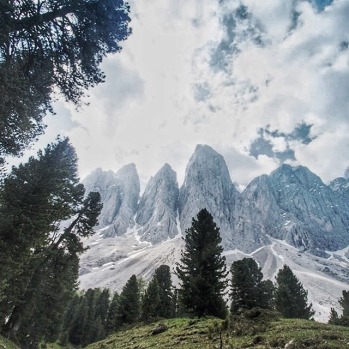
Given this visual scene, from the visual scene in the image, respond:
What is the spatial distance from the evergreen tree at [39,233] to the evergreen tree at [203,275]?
11711 millimetres

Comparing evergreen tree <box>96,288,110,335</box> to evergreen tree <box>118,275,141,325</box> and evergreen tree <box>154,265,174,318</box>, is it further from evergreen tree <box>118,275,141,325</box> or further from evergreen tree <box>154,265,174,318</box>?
evergreen tree <box>118,275,141,325</box>

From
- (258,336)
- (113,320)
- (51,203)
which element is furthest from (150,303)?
(258,336)

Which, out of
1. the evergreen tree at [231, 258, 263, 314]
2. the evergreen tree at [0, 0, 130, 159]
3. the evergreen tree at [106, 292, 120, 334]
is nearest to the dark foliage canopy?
the evergreen tree at [231, 258, 263, 314]

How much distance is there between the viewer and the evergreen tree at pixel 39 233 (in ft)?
66.2

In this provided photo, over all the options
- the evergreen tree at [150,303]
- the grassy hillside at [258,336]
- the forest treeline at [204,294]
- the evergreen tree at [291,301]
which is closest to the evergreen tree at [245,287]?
the forest treeline at [204,294]

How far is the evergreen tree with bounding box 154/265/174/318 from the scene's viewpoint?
51.7m

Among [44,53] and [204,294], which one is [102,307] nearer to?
[204,294]

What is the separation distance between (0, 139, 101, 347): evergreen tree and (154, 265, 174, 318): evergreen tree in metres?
20.5

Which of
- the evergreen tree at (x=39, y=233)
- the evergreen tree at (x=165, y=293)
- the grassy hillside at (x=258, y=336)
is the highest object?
the evergreen tree at (x=165, y=293)

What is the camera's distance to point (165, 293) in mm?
53938

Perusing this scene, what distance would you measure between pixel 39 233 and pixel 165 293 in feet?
127

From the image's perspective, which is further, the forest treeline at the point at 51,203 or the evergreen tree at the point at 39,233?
the evergreen tree at the point at 39,233

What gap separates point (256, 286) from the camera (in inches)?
1700

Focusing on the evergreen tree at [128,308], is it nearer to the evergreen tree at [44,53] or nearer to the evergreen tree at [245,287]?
the evergreen tree at [245,287]
